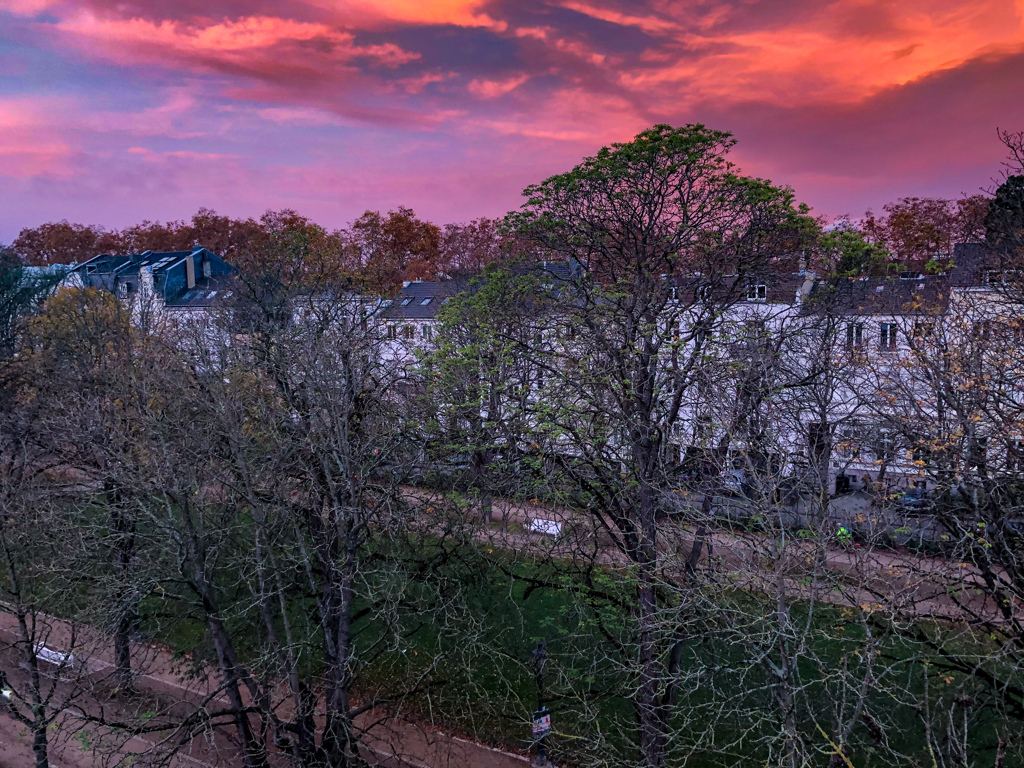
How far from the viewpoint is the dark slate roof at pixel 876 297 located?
15094 millimetres

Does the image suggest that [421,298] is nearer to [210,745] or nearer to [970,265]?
[970,265]

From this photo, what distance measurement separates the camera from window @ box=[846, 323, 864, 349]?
1858cm

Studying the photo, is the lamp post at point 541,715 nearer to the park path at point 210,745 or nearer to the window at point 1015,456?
the park path at point 210,745

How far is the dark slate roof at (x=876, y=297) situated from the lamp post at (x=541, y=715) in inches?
343

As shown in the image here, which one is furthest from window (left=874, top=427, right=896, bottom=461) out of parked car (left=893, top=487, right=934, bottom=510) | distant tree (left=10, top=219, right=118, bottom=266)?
distant tree (left=10, top=219, right=118, bottom=266)

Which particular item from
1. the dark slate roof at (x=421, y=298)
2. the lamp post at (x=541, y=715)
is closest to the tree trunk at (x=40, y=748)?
the lamp post at (x=541, y=715)

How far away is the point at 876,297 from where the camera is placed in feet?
72.6

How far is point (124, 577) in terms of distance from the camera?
12977mm

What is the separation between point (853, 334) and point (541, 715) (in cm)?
1656

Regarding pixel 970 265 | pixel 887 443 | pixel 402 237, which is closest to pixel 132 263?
pixel 402 237

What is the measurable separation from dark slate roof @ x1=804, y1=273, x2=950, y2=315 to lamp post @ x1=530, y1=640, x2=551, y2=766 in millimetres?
8718

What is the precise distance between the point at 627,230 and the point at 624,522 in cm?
551

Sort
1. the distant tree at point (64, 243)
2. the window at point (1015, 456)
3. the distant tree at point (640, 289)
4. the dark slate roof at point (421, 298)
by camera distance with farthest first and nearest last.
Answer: the distant tree at point (64, 243), the dark slate roof at point (421, 298), the distant tree at point (640, 289), the window at point (1015, 456)

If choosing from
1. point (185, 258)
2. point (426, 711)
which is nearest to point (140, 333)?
point (426, 711)
